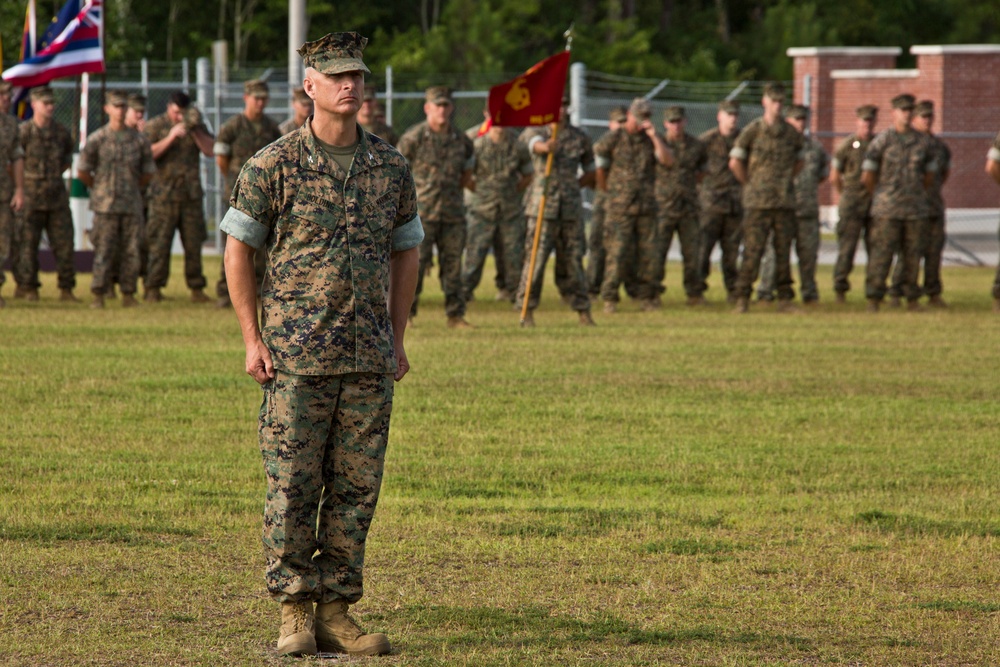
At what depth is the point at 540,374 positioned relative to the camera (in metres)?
13.0

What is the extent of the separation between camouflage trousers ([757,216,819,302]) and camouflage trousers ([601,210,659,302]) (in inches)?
65.8

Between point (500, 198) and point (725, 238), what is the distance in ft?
13.4

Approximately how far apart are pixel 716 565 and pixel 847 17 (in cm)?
Answer: 4959

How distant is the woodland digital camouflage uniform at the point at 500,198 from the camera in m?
17.7

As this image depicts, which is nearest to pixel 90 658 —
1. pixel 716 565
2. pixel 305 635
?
pixel 305 635

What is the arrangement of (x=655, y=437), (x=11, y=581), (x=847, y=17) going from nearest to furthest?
1. (x=11, y=581)
2. (x=655, y=437)
3. (x=847, y=17)

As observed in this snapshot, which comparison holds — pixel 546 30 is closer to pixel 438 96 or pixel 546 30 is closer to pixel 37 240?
pixel 37 240

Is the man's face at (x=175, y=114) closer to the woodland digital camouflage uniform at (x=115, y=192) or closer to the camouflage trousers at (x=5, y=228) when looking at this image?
the woodland digital camouflage uniform at (x=115, y=192)

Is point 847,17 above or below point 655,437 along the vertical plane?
above

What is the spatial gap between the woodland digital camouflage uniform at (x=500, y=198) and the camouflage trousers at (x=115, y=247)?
3493mm

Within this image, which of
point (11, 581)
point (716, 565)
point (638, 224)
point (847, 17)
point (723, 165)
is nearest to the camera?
point (11, 581)

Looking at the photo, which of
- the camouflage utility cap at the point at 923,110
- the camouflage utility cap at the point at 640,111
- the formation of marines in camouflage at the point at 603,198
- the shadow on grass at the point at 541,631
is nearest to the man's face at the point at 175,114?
the formation of marines in camouflage at the point at 603,198

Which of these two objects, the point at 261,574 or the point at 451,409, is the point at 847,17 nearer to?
the point at 451,409

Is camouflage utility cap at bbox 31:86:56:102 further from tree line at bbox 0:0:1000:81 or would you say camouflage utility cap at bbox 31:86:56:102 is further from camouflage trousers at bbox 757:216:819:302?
tree line at bbox 0:0:1000:81
